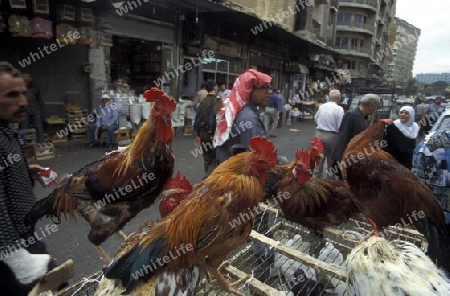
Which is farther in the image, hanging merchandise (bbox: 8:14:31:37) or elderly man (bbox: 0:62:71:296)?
hanging merchandise (bbox: 8:14:31:37)

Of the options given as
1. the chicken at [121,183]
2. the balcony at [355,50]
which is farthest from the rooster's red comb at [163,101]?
the balcony at [355,50]

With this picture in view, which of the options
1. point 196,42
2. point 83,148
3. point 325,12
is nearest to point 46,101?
point 83,148

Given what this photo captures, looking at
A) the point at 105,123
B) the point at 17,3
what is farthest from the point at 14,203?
the point at 105,123

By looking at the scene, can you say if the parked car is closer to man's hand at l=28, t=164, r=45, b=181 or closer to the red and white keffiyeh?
the red and white keffiyeh

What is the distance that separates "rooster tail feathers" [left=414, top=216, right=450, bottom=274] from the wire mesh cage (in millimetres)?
216

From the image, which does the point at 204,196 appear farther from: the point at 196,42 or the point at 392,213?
the point at 196,42

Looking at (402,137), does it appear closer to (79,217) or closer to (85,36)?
(79,217)

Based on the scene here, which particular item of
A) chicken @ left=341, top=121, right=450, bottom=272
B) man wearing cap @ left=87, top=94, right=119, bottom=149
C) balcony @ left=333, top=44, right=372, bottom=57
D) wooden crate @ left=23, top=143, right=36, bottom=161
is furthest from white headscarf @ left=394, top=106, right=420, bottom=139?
balcony @ left=333, top=44, right=372, bottom=57

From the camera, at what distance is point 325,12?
28156 mm

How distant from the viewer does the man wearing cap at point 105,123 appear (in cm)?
817

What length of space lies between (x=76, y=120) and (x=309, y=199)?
307 inches

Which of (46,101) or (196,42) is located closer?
(46,101)

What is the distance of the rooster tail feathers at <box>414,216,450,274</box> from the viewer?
2.25m

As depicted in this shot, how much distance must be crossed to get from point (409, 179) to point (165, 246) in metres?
2.39
